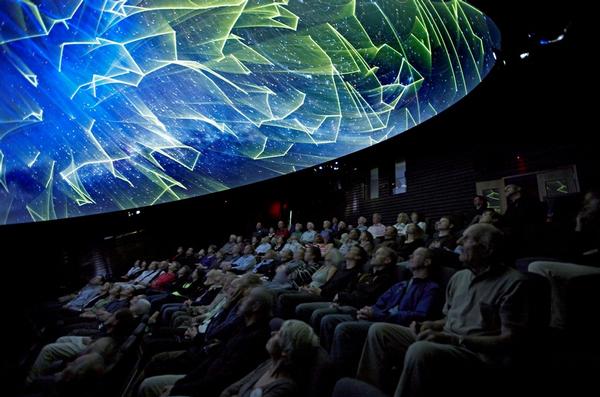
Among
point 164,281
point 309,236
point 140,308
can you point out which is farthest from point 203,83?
point 140,308

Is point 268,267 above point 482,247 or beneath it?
beneath

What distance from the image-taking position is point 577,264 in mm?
1734

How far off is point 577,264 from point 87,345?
3683mm

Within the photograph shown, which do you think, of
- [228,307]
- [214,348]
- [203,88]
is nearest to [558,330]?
[214,348]

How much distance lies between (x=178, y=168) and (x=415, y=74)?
7.05 m

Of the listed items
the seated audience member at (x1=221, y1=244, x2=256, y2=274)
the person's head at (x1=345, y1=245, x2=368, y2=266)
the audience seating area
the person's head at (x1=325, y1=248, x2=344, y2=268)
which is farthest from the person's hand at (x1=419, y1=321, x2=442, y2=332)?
the seated audience member at (x1=221, y1=244, x2=256, y2=274)

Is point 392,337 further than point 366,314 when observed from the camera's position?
No

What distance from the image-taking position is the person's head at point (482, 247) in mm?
1336

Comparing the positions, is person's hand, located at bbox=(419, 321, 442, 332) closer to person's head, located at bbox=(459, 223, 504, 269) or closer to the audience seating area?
the audience seating area

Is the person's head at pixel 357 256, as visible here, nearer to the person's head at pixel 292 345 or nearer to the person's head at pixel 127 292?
the person's head at pixel 292 345

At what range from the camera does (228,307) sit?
2439 mm

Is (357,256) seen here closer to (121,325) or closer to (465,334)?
(465,334)

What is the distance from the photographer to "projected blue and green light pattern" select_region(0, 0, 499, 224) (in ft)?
13.4

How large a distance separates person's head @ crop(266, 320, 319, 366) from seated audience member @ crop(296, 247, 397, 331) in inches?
32.5
